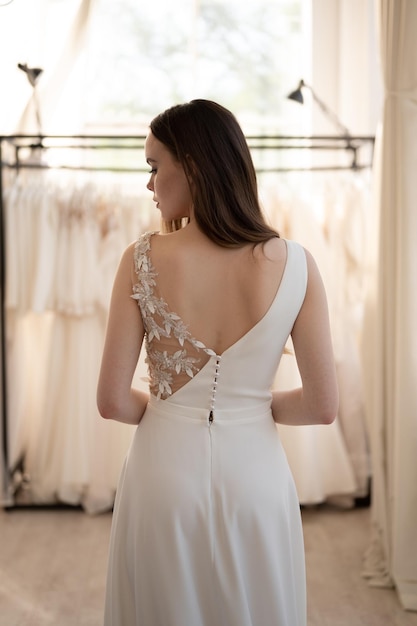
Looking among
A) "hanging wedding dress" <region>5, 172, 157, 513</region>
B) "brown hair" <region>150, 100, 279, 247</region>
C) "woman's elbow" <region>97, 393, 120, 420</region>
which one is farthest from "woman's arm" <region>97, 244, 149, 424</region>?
"hanging wedding dress" <region>5, 172, 157, 513</region>

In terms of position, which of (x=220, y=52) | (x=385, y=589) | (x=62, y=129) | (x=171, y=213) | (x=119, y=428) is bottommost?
(x=385, y=589)

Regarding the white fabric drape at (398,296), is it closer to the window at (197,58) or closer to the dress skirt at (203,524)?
the dress skirt at (203,524)

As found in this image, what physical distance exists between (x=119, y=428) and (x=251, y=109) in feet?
7.32

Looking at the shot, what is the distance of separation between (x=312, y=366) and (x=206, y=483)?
329 mm

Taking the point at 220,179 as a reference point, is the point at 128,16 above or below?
above

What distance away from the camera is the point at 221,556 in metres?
1.55

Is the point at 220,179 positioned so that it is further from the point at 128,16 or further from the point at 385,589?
the point at 128,16

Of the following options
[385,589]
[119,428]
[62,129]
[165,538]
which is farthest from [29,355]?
[165,538]

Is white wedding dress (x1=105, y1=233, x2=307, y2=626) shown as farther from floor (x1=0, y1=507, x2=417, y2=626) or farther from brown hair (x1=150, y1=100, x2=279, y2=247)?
floor (x1=0, y1=507, x2=417, y2=626)

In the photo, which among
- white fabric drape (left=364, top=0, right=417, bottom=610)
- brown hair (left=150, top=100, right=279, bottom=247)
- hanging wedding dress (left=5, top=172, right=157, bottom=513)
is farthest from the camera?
hanging wedding dress (left=5, top=172, right=157, bottom=513)

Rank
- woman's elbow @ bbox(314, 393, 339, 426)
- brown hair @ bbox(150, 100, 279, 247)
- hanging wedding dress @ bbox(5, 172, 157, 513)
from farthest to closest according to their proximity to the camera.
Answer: hanging wedding dress @ bbox(5, 172, 157, 513)
woman's elbow @ bbox(314, 393, 339, 426)
brown hair @ bbox(150, 100, 279, 247)

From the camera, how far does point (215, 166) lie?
4.77 feet

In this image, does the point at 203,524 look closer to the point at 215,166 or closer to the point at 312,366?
the point at 312,366

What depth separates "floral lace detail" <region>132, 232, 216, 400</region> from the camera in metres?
1.51
